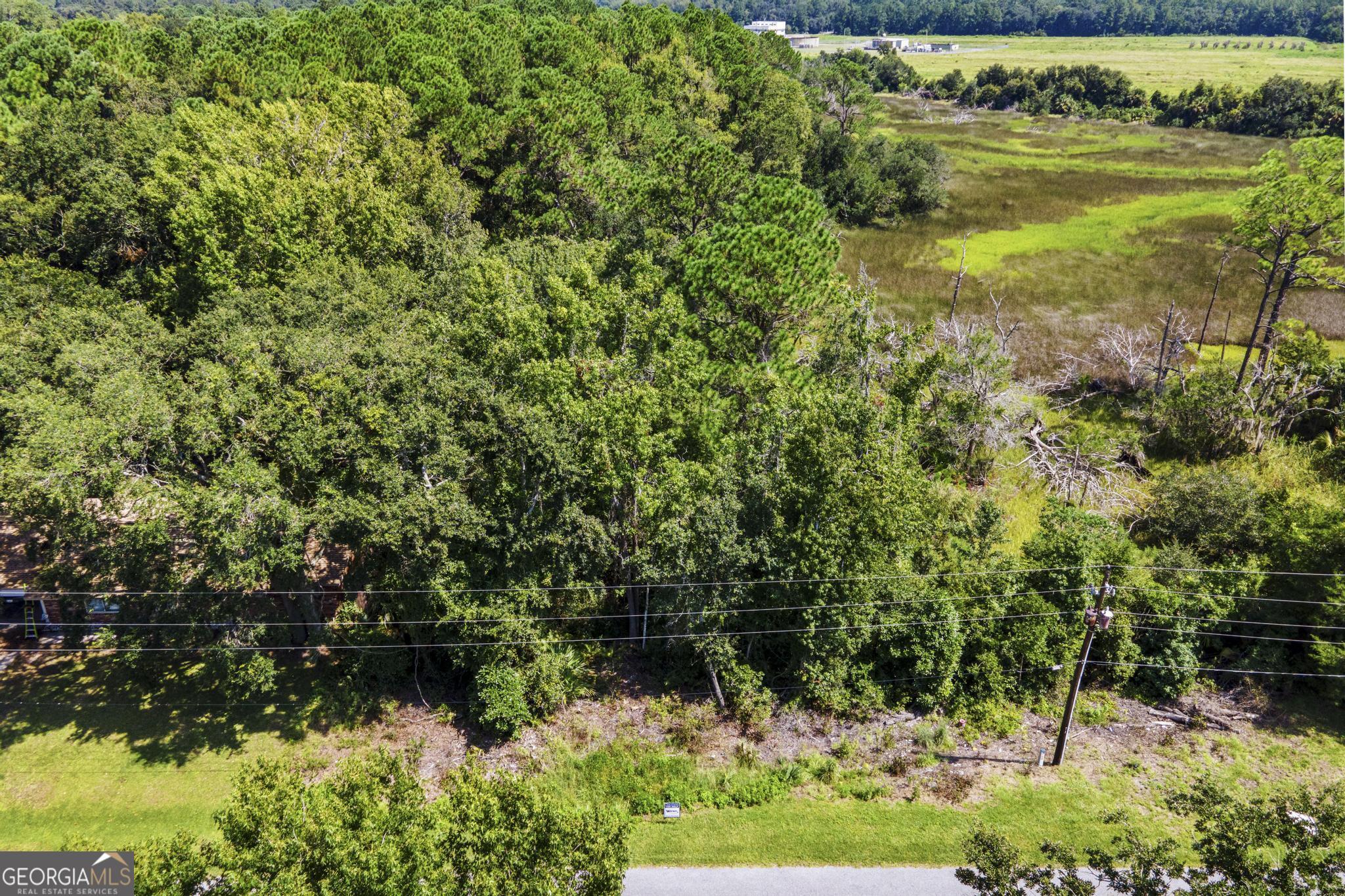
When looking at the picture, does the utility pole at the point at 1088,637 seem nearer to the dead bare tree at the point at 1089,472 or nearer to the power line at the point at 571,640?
the power line at the point at 571,640

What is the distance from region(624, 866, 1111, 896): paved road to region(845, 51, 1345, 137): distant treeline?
311ft

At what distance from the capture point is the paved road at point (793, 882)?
59.6 ft

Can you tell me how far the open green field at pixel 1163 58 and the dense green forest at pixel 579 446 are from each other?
111922mm

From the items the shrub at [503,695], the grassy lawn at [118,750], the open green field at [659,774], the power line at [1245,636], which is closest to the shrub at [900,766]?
the open green field at [659,774]

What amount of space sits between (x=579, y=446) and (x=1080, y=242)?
5743 cm

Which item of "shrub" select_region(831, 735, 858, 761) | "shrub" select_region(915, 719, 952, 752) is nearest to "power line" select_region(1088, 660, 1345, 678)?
"shrub" select_region(915, 719, 952, 752)

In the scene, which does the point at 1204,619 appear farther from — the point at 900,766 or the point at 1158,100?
the point at 1158,100

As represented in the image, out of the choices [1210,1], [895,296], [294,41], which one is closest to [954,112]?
[895,296]

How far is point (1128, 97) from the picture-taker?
366 ft

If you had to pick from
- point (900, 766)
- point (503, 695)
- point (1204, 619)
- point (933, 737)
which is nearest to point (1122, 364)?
point (1204, 619)

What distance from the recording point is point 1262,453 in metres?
33.3

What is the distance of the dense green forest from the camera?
21453 mm

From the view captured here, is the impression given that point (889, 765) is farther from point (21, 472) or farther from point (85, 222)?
point (85, 222)

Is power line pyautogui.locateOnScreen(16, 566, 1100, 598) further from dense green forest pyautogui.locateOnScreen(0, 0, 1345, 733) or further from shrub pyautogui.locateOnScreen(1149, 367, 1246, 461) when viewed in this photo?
shrub pyautogui.locateOnScreen(1149, 367, 1246, 461)
